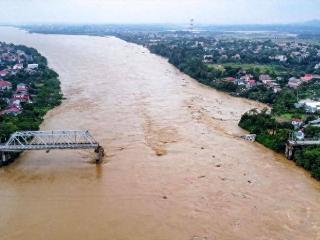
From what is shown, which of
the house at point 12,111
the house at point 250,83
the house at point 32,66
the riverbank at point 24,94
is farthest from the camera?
the house at point 32,66

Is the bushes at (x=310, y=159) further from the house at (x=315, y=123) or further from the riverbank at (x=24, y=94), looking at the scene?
the riverbank at (x=24, y=94)

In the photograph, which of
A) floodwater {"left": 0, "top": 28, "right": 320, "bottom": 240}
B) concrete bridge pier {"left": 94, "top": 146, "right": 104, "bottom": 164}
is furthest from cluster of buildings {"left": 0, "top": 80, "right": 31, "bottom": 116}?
concrete bridge pier {"left": 94, "top": 146, "right": 104, "bottom": 164}

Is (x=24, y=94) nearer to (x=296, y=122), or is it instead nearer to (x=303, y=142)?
(x=296, y=122)

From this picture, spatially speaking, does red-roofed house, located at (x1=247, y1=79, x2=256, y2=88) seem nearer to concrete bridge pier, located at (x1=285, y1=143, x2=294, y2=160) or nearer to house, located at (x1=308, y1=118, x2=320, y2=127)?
house, located at (x1=308, y1=118, x2=320, y2=127)

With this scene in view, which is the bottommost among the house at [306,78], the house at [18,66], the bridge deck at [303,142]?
the house at [306,78]

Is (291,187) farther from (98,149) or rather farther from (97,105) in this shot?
(97,105)

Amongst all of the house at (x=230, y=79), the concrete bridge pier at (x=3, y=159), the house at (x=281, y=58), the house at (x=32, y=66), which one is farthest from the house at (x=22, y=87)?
the house at (x=281, y=58)
